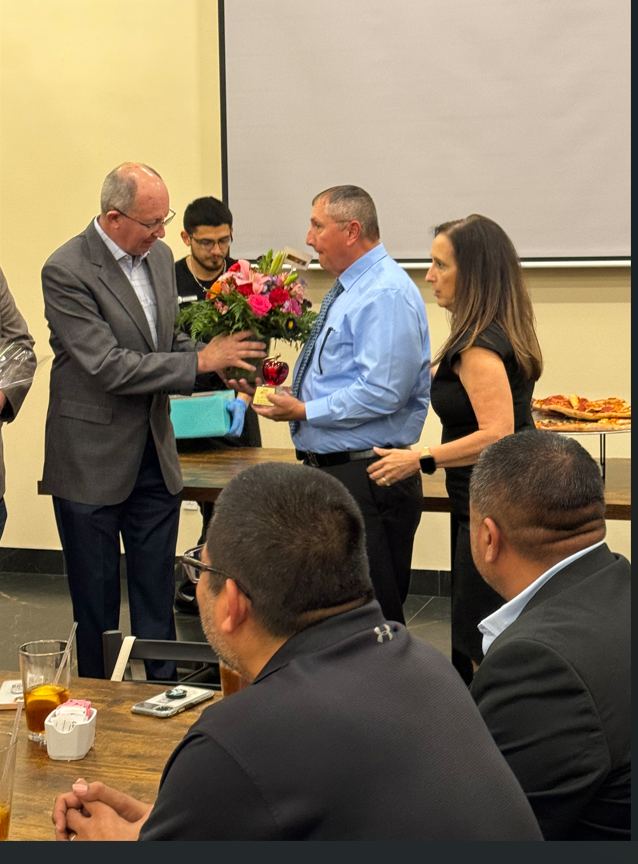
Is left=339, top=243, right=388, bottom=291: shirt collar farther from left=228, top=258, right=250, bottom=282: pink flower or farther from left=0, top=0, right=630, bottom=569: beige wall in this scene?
left=0, top=0, right=630, bottom=569: beige wall

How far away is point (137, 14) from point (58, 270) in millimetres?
2770

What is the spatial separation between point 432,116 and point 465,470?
256cm

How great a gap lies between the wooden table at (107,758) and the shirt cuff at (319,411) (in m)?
1.41

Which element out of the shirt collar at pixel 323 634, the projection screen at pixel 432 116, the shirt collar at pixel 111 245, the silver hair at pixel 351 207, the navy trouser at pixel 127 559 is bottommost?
the navy trouser at pixel 127 559

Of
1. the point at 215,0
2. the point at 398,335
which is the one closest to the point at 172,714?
the point at 398,335

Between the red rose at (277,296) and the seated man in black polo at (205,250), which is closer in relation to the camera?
the red rose at (277,296)

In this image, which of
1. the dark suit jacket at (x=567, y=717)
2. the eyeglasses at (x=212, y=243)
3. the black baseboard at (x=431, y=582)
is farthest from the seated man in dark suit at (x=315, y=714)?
the black baseboard at (x=431, y=582)

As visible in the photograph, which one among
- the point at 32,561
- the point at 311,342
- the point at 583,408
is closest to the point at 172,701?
the point at 311,342

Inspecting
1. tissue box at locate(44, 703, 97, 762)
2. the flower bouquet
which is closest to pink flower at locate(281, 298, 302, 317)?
the flower bouquet

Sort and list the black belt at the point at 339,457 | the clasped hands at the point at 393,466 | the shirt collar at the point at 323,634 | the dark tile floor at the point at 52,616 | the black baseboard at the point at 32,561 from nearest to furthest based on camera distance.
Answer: the shirt collar at the point at 323,634 < the clasped hands at the point at 393,466 < the black belt at the point at 339,457 < the dark tile floor at the point at 52,616 < the black baseboard at the point at 32,561

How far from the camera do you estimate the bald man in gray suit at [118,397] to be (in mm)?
3227

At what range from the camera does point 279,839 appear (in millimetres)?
1122

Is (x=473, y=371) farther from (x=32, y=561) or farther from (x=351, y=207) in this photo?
(x=32, y=561)

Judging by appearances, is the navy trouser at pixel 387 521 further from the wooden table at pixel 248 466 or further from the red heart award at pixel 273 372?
the red heart award at pixel 273 372
